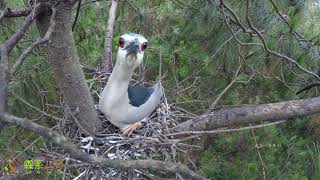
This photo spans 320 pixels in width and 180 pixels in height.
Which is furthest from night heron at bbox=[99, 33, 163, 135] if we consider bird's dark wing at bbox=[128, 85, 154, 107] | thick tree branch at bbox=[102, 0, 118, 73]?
Result: thick tree branch at bbox=[102, 0, 118, 73]

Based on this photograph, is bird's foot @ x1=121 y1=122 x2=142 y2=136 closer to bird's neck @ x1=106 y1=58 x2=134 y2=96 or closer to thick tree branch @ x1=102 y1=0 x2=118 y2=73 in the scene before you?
bird's neck @ x1=106 y1=58 x2=134 y2=96

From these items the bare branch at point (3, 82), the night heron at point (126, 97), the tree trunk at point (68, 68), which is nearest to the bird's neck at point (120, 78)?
the night heron at point (126, 97)

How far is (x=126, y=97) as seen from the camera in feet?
6.04

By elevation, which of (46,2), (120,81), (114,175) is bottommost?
(114,175)

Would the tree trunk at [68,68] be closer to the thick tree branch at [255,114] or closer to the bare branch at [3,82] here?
the thick tree branch at [255,114]

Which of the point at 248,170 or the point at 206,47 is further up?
the point at 206,47

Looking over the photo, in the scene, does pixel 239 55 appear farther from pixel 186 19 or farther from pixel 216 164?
pixel 216 164

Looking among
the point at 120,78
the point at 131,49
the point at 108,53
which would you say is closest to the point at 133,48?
the point at 131,49

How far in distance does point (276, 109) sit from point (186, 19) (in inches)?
31.4

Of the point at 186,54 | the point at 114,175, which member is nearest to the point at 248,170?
the point at 186,54

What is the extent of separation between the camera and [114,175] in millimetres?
1661

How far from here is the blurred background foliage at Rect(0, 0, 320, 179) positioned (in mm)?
2133

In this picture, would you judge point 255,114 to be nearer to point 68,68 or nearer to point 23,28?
point 68,68

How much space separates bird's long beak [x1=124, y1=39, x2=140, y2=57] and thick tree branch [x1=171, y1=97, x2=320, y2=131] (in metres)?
0.35
